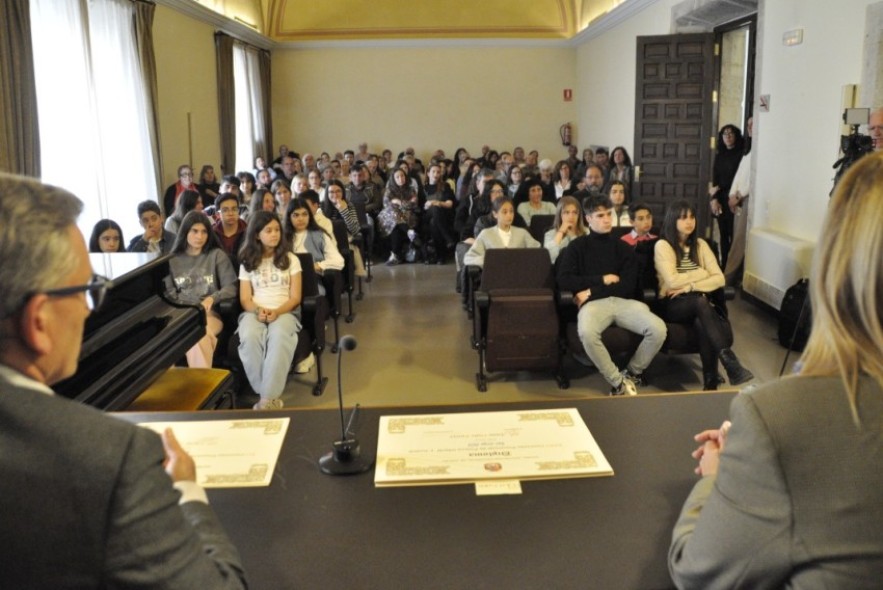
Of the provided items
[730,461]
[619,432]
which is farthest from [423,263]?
[730,461]

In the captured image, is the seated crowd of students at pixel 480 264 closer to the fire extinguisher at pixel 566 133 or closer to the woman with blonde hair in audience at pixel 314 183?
the woman with blonde hair in audience at pixel 314 183

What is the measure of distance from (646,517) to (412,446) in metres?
0.52

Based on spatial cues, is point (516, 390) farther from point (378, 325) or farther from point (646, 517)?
point (646, 517)

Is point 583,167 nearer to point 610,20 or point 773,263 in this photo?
point 610,20

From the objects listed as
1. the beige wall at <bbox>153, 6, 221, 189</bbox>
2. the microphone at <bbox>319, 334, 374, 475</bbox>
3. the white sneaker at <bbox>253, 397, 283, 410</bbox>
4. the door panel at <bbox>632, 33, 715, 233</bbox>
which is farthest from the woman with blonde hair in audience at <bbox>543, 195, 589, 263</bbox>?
the beige wall at <bbox>153, 6, 221, 189</bbox>

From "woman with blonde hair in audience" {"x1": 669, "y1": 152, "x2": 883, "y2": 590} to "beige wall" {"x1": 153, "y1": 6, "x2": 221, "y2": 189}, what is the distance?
25.8 ft

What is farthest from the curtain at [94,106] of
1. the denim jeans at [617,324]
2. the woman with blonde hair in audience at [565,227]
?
the denim jeans at [617,324]

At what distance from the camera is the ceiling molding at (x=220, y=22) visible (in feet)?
27.4

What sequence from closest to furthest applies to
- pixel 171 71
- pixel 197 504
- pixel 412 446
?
pixel 197 504
pixel 412 446
pixel 171 71

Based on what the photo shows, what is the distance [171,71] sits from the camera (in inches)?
330

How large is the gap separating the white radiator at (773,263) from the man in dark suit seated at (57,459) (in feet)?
17.1

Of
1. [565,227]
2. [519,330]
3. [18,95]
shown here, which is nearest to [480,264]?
[565,227]

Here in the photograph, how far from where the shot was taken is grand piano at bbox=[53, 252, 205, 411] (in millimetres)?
2334

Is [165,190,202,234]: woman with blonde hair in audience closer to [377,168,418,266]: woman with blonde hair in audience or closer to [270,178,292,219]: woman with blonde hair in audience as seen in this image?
[270,178,292,219]: woman with blonde hair in audience
